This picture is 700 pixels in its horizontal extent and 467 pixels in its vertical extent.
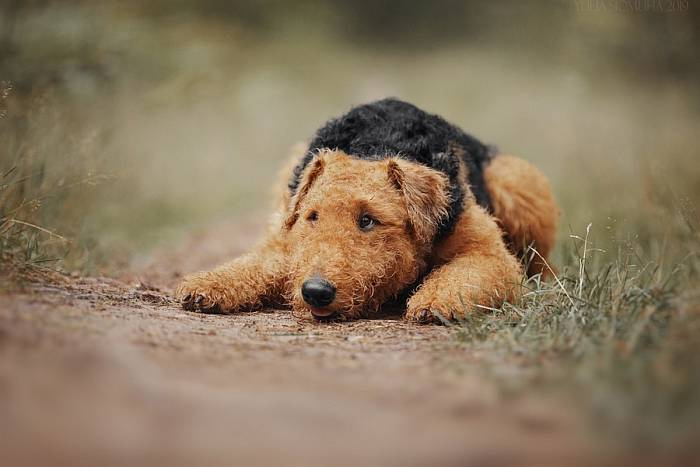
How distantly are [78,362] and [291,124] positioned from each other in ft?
41.4

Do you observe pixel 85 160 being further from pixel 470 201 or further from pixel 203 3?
pixel 203 3

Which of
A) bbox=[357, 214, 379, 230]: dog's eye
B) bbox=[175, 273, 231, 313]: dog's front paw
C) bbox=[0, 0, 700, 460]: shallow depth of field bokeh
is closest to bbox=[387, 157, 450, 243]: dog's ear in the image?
bbox=[357, 214, 379, 230]: dog's eye

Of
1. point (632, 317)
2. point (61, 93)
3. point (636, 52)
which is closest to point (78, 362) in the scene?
point (632, 317)

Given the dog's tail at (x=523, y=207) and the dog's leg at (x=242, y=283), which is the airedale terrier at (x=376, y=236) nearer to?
the dog's leg at (x=242, y=283)

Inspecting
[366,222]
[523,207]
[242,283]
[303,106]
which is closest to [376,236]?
[366,222]

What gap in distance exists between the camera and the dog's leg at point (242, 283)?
11.1 feet

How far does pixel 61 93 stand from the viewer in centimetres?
524

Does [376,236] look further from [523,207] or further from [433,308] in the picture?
[523,207]

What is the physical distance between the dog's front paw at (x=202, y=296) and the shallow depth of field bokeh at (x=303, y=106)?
2.53ft

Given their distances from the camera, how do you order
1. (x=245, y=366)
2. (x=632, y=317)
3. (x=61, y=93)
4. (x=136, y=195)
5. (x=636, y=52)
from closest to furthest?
(x=245, y=366)
(x=632, y=317)
(x=61, y=93)
(x=136, y=195)
(x=636, y=52)

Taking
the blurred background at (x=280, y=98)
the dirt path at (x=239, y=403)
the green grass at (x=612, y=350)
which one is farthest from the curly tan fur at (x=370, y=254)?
the blurred background at (x=280, y=98)

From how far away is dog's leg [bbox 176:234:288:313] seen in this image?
339 centimetres

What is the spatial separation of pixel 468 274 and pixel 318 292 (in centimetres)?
90

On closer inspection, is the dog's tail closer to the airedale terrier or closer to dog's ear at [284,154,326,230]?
the airedale terrier
